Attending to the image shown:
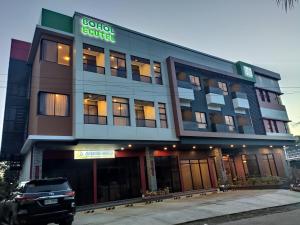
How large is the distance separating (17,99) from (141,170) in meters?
13.2

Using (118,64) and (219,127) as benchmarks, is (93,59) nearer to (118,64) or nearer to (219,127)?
(118,64)

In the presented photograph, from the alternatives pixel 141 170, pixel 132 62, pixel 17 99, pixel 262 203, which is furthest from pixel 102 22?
pixel 262 203

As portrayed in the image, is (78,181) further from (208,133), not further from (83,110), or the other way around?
(208,133)

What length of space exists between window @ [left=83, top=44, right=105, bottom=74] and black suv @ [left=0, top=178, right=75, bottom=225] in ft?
41.0

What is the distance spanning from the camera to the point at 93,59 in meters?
22.0

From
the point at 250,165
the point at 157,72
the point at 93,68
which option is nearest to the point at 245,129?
the point at 250,165

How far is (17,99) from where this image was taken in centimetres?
2412

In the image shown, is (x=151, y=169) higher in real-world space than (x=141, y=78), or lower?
lower

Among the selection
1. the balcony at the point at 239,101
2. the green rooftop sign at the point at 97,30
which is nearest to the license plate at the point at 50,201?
the green rooftop sign at the point at 97,30

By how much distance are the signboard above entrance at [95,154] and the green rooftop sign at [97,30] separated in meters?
9.46

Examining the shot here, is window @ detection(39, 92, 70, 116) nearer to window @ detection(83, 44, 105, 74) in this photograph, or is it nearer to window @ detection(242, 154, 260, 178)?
window @ detection(83, 44, 105, 74)

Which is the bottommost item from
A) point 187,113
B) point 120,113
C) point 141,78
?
point 120,113

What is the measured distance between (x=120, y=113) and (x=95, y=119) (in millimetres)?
2301

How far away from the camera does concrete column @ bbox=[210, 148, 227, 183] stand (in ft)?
87.8
